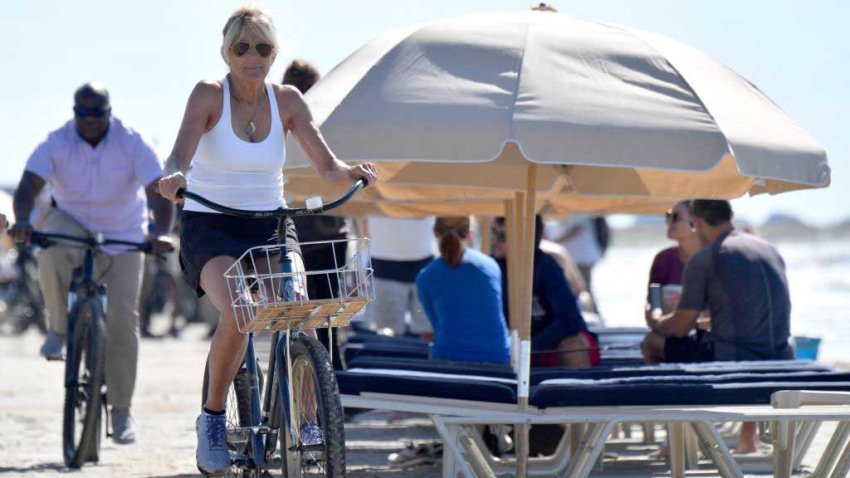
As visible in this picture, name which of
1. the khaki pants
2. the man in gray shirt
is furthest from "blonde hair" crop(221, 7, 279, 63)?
the man in gray shirt

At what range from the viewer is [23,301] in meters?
22.7

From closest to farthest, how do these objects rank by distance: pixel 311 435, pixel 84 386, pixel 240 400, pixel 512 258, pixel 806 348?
pixel 311 435 < pixel 240 400 < pixel 84 386 < pixel 512 258 < pixel 806 348

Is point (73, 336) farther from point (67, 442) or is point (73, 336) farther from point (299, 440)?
point (299, 440)

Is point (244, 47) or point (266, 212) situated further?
point (244, 47)

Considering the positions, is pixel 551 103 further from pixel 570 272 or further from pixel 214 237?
pixel 570 272

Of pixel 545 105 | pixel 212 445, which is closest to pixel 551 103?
pixel 545 105

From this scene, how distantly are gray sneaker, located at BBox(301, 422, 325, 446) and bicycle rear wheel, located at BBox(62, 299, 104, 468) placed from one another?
310 centimetres

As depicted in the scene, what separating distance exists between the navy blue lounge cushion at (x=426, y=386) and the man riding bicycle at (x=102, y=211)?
1.89 m

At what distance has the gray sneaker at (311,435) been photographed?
5.39 m

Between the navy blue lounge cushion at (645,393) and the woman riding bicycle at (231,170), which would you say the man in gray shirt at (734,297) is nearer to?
the navy blue lounge cushion at (645,393)

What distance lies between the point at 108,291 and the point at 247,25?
334cm

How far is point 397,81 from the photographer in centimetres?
741

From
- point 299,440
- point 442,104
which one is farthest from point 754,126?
point 299,440

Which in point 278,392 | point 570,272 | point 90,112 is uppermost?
point 90,112
